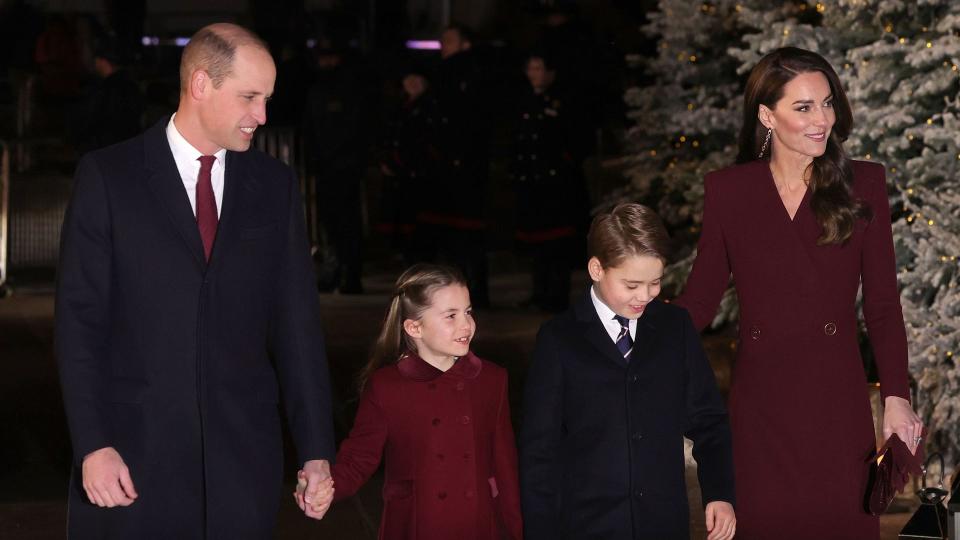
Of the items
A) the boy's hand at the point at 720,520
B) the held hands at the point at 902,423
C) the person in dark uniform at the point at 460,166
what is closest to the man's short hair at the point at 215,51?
the boy's hand at the point at 720,520

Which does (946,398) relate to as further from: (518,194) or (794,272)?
(518,194)

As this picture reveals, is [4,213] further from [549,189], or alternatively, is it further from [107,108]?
[549,189]

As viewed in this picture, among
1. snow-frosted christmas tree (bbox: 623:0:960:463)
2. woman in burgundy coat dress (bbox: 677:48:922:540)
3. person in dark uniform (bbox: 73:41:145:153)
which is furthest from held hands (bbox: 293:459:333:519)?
person in dark uniform (bbox: 73:41:145:153)

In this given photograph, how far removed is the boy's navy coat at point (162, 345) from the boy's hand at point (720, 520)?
1127 mm

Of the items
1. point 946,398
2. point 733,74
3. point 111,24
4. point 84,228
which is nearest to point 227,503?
point 84,228

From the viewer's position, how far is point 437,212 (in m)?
12.8

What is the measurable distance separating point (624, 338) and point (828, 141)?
805 mm

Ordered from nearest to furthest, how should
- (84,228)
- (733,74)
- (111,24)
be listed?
(84,228), (733,74), (111,24)

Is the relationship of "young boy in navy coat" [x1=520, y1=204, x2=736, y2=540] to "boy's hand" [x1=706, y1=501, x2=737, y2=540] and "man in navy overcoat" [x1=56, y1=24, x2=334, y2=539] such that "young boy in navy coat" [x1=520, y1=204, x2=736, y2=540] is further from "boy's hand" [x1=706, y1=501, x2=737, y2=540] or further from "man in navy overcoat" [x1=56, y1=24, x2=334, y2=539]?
"man in navy overcoat" [x1=56, y1=24, x2=334, y2=539]

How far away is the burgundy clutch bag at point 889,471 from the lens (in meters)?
4.60

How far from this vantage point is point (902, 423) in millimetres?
4641

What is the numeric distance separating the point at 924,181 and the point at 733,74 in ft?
9.96

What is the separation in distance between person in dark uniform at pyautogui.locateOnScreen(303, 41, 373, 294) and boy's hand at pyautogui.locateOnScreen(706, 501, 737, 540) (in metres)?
9.28

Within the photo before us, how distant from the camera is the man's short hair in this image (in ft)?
13.7
